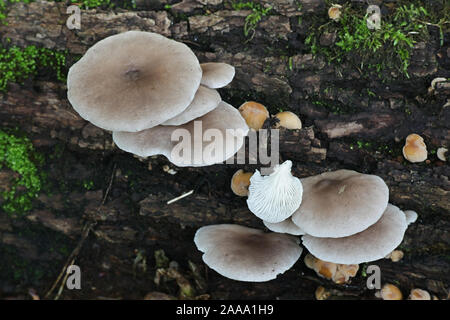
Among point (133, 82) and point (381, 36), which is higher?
point (381, 36)

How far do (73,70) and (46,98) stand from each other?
115 cm

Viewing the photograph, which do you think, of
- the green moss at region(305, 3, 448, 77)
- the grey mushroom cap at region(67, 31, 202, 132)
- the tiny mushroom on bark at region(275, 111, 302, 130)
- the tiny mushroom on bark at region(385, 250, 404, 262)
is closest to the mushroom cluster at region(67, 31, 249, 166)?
the grey mushroom cap at region(67, 31, 202, 132)

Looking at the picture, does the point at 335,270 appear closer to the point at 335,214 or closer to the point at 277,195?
the point at 335,214

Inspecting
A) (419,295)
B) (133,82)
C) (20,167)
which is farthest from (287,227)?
(20,167)

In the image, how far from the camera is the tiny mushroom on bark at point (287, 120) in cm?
401

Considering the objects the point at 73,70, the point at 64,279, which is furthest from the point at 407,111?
the point at 64,279

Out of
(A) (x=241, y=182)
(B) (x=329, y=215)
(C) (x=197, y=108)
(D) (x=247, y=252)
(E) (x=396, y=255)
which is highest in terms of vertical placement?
(C) (x=197, y=108)

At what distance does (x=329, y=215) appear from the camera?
3.39 meters

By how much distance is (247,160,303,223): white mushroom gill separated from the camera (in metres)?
3.35

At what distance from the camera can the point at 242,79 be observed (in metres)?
4.18

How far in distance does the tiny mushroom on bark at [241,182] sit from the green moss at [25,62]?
2.31 m

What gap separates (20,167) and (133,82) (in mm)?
2253

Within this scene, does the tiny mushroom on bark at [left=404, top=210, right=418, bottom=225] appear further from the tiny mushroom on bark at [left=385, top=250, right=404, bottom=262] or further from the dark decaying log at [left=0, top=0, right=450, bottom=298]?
the tiny mushroom on bark at [left=385, top=250, right=404, bottom=262]

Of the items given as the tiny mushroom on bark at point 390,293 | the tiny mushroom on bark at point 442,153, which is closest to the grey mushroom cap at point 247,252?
the tiny mushroom on bark at point 390,293
